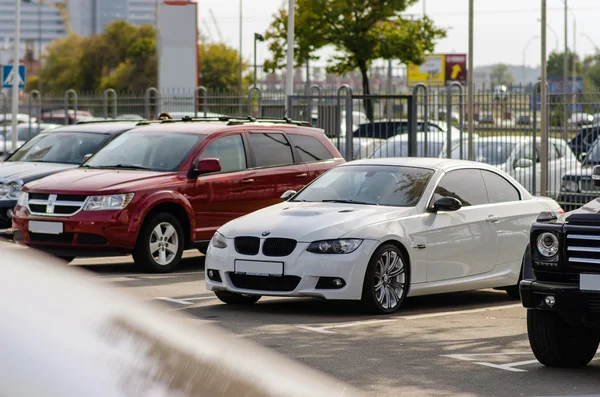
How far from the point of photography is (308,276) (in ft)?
32.3

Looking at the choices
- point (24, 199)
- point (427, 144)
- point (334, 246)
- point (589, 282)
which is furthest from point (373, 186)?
point (427, 144)

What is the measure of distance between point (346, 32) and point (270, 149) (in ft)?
84.5

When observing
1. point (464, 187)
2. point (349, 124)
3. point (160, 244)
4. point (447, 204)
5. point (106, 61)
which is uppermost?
point (106, 61)

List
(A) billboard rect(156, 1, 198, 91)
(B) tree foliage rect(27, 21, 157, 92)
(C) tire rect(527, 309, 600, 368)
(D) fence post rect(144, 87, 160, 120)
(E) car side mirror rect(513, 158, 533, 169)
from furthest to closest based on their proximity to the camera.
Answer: (B) tree foliage rect(27, 21, 157, 92)
(A) billboard rect(156, 1, 198, 91)
(D) fence post rect(144, 87, 160, 120)
(E) car side mirror rect(513, 158, 533, 169)
(C) tire rect(527, 309, 600, 368)

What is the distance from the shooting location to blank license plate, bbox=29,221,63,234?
13.1 meters

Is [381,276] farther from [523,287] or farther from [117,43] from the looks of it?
[117,43]

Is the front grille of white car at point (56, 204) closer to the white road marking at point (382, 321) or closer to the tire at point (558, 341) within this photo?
the white road marking at point (382, 321)

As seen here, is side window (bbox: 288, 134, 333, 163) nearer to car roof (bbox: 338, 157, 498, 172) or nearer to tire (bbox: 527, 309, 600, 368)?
car roof (bbox: 338, 157, 498, 172)

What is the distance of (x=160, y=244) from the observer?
13430mm

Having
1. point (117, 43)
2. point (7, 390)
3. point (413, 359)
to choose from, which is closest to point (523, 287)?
point (413, 359)

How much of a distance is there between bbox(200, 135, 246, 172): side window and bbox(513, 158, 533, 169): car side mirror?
21.3ft

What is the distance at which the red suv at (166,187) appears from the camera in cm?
1303

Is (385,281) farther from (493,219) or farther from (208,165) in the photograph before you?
(208,165)

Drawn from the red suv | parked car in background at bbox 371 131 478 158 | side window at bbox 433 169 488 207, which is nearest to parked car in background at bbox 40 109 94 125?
parked car in background at bbox 371 131 478 158
